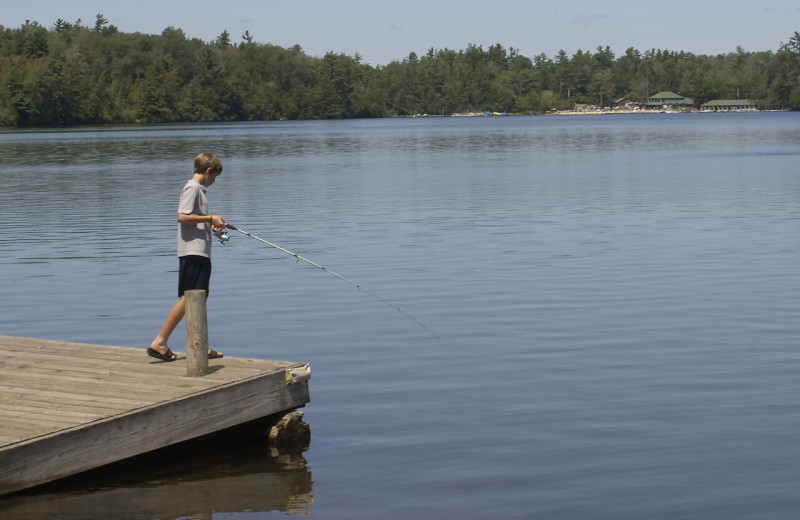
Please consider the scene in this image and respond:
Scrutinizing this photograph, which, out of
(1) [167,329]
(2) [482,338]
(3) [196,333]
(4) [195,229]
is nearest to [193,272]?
(4) [195,229]

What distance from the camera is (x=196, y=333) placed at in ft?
30.4

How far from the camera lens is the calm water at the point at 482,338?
838 centimetres

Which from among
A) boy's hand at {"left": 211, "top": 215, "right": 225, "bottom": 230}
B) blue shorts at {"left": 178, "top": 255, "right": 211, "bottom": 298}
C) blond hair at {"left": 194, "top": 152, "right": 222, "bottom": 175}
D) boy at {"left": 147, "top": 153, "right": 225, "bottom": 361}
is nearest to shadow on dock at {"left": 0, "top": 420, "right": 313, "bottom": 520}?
boy at {"left": 147, "top": 153, "right": 225, "bottom": 361}

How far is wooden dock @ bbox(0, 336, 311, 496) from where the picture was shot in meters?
7.79

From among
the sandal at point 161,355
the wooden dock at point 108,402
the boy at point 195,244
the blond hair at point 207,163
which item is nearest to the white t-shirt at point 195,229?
the boy at point 195,244

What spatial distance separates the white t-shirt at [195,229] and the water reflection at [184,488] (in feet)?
5.39

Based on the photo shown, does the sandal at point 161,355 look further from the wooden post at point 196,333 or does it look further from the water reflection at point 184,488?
the water reflection at point 184,488

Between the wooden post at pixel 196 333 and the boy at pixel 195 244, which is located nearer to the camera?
the wooden post at pixel 196 333

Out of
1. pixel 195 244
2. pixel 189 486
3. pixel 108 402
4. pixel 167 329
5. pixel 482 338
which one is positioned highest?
pixel 195 244

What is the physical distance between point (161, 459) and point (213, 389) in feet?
2.76

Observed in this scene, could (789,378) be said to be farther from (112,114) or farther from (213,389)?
(112,114)

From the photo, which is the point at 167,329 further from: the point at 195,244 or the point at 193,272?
the point at 195,244

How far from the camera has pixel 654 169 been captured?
46688 millimetres

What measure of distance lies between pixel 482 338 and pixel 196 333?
16.4 ft
